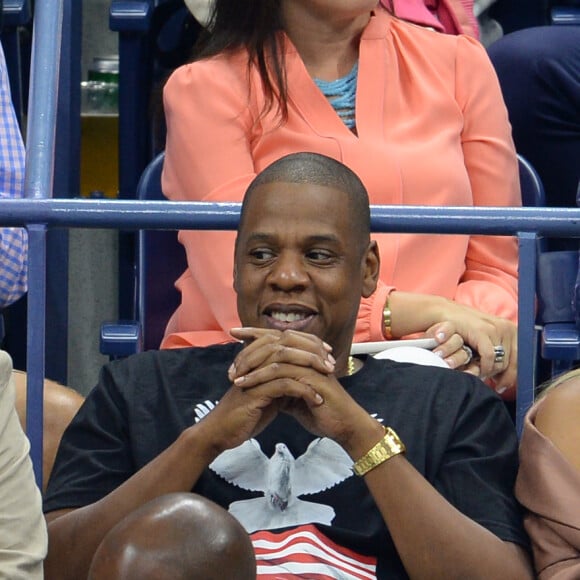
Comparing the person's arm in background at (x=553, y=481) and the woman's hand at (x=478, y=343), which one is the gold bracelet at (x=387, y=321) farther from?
the person's arm in background at (x=553, y=481)

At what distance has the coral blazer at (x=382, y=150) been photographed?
8.86ft

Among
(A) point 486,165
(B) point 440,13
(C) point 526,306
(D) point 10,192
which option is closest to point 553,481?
(C) point 526,306

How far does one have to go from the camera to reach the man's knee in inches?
63.2

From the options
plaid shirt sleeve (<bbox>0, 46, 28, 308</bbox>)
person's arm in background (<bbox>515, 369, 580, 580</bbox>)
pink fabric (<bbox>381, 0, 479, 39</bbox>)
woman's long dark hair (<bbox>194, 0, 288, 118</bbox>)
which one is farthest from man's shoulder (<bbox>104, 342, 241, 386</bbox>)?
pink fabric (<bbox>381, 0, 479, 39</bbox>)

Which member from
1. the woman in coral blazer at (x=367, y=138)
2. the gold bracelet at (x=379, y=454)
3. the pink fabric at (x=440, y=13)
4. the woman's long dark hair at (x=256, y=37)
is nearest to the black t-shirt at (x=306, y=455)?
the gold bracelet at (x=379, y=454)

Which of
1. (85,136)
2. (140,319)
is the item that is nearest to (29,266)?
(140,319)

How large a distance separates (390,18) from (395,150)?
385mm

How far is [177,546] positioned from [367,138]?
4.42 feet

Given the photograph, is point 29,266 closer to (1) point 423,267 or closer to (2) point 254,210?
(2) point 254,210

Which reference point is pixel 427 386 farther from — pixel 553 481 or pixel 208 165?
pixel 208 165

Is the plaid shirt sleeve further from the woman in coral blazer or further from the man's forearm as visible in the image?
the man's forearm

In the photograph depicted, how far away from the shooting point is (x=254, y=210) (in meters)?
2.13

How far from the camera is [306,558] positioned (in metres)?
1.97

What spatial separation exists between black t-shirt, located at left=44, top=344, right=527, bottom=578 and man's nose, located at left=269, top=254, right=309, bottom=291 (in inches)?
6.9
